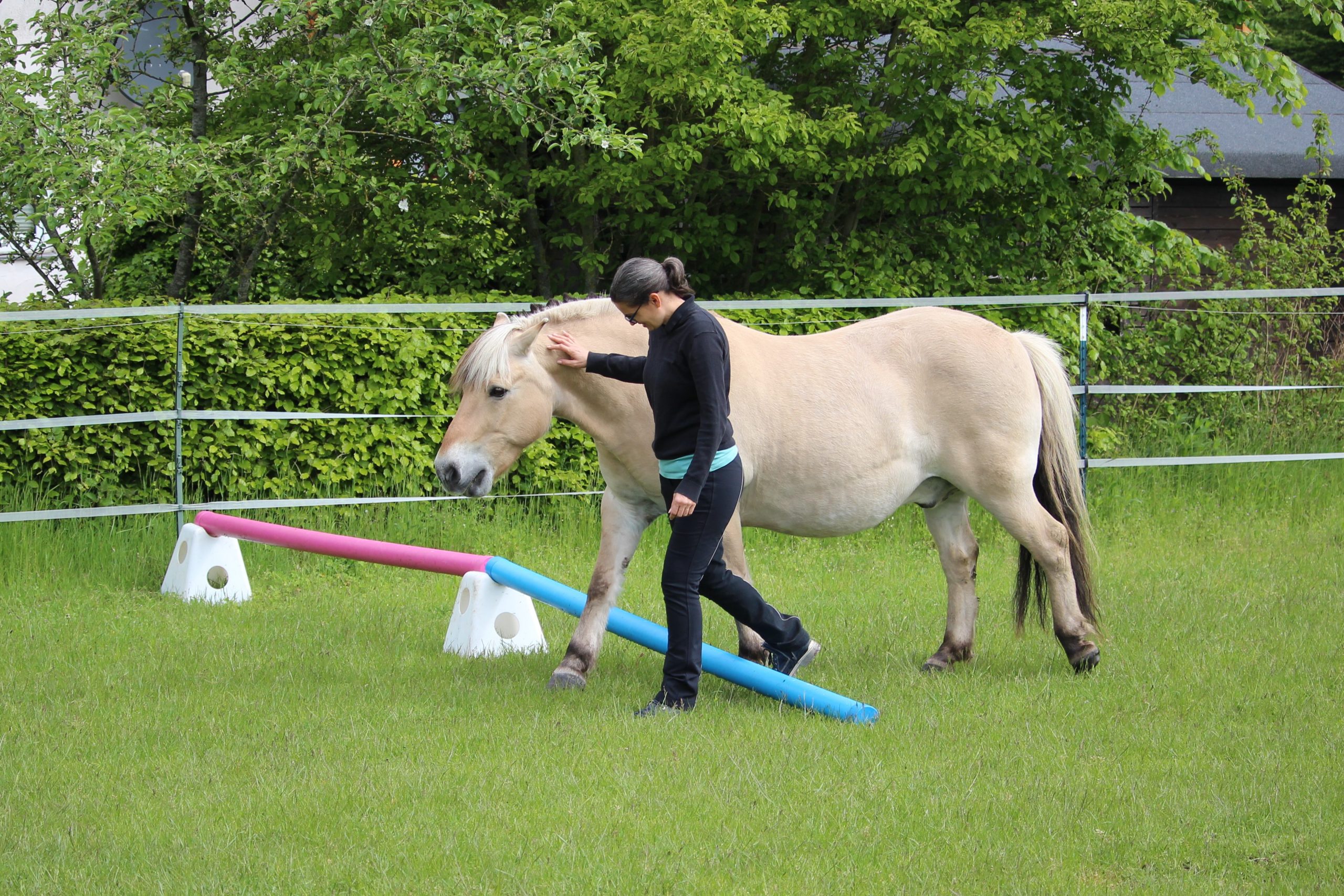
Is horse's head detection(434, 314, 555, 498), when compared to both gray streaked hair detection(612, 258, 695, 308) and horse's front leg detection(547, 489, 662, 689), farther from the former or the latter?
gray streaked hair detection(612, 258, 695, 308)

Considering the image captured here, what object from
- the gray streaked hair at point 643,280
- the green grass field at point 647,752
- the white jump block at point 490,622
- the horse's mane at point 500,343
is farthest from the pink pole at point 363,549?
the gray streaked hair at point 643,280

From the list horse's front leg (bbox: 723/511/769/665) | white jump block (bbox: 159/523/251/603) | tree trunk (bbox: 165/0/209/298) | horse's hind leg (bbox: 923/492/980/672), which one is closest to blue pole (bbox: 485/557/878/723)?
horse's front leg (bbox: 723/511/769/665)

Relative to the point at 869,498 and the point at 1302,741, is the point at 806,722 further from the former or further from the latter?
the point at 1302,741

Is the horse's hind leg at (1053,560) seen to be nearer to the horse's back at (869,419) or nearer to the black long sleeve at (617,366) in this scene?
the horse's back at (869,419)

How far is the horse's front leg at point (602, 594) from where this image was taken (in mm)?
5500

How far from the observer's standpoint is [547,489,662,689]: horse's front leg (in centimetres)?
550

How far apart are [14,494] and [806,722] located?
5.72 metres

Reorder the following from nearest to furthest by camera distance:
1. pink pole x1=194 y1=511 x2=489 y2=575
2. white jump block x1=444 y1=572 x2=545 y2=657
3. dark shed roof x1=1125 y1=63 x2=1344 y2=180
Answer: white jump block x1=444 y1=572 x2=545 y2=657 → pink pole x1=194 y1=511 x2=489 y2=575 → dark shed roof x1=1125 y1=63 x2=1344 y2=180

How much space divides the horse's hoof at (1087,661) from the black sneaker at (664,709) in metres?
1.87

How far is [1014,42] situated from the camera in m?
9.90

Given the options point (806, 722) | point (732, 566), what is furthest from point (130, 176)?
point (806, 722)

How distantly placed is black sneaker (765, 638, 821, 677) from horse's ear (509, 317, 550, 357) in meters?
1.69

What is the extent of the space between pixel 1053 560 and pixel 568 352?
2.42 meters

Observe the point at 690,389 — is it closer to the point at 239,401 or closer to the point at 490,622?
the point at 490,622
